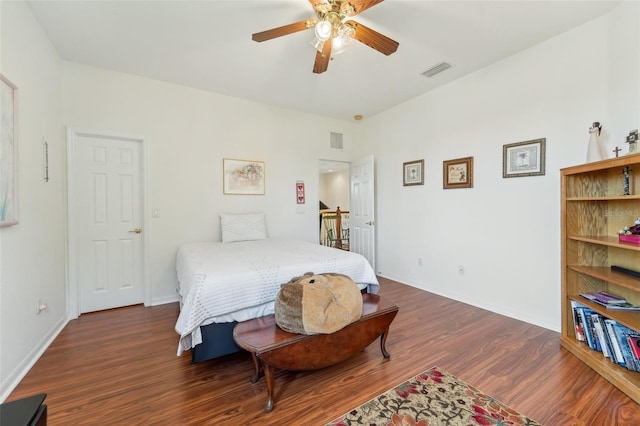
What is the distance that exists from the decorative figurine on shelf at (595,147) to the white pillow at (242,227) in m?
3.44

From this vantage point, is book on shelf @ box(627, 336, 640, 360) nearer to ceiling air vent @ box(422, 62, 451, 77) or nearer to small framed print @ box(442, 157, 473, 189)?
small framed print @ box(442, 157, 473, 189)

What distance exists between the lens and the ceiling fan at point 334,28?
1.86m

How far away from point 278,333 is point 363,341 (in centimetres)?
62

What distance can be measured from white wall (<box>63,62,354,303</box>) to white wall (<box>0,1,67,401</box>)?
15.0 inches

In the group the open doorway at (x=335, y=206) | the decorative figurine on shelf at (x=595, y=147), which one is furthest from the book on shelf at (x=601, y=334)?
the open doorway at (x=335, y=206)

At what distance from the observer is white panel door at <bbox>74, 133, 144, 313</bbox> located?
2984 millimetres

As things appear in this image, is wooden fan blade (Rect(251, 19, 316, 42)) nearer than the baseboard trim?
No

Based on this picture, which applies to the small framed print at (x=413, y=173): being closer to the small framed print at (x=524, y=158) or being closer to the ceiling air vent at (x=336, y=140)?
the small framed print at (x=524, y=158)

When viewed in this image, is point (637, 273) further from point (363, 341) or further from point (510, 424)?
point (363, 341)

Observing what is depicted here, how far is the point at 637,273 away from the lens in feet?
6.44

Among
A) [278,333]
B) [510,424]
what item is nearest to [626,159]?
[510,424]

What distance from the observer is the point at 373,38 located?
6.83 ft

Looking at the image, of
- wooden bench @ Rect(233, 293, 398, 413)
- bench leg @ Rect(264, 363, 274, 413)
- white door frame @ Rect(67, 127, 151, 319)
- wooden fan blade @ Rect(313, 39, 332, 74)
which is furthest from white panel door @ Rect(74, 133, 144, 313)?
bench leg @ Rect(264, 363, 274, 413)

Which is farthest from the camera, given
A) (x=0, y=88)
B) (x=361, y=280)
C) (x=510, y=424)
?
(x=361, y=280)
